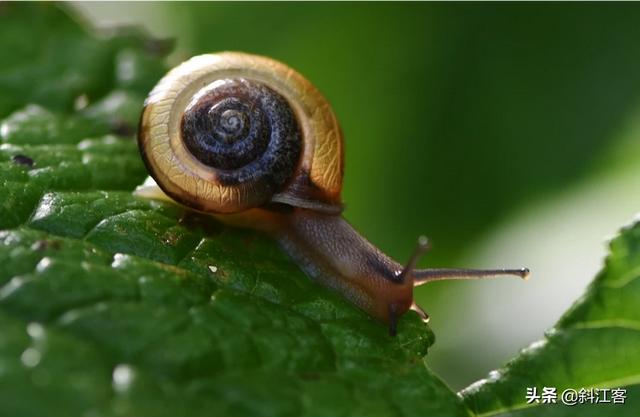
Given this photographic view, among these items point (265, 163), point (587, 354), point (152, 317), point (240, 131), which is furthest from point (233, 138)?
point (587, 354)

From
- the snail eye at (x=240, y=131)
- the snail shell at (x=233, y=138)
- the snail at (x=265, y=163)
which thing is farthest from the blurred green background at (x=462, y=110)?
the snail eye at (x=240, y=131)

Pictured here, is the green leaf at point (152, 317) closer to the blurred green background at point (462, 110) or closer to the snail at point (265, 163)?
the snail at point (265, 163)

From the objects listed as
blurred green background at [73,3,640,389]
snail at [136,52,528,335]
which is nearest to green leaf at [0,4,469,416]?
snail at [136,52,528,335]

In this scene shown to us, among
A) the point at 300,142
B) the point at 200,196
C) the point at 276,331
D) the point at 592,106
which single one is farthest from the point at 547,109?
the point at 276,331

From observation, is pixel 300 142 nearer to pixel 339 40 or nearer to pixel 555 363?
pixel 555 363

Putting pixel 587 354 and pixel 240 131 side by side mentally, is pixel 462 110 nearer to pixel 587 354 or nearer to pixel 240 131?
pixel 240 131

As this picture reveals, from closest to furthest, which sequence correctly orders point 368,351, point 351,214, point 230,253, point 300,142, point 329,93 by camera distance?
point 368,351 < point 230,253 < point 300,142 < point 351,214 < point 329,93
